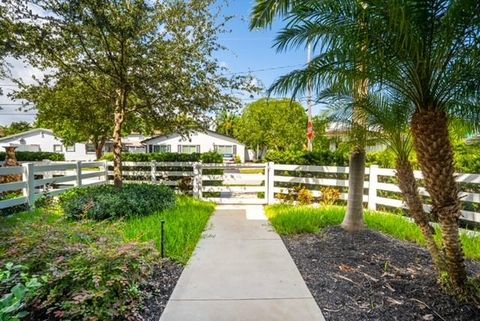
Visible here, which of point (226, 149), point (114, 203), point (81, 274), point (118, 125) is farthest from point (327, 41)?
point (226, 149)

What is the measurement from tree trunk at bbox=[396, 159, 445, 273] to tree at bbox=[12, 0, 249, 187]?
5472mm

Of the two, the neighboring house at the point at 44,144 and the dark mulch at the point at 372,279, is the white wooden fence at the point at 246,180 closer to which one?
the dark mulch at the point at 372,279

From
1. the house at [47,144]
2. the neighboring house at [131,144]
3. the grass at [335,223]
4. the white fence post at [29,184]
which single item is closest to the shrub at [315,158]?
the grass at [335,223]

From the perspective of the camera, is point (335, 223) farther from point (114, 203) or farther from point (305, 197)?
point (114, 203)

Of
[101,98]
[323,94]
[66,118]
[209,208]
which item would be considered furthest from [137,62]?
[323,94]

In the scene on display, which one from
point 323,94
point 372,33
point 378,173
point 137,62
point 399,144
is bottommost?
point 378,173

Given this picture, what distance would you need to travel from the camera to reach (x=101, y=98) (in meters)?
8.67

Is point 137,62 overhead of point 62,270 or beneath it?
overhead

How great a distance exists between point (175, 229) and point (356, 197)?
334 centimetres

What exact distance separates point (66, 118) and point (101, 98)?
1.13 m

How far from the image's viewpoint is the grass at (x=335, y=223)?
5.54 metres

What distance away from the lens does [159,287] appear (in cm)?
364

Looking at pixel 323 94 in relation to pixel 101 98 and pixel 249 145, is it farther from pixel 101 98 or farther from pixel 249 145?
pixel 249 145

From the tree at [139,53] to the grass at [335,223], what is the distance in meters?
3.59
